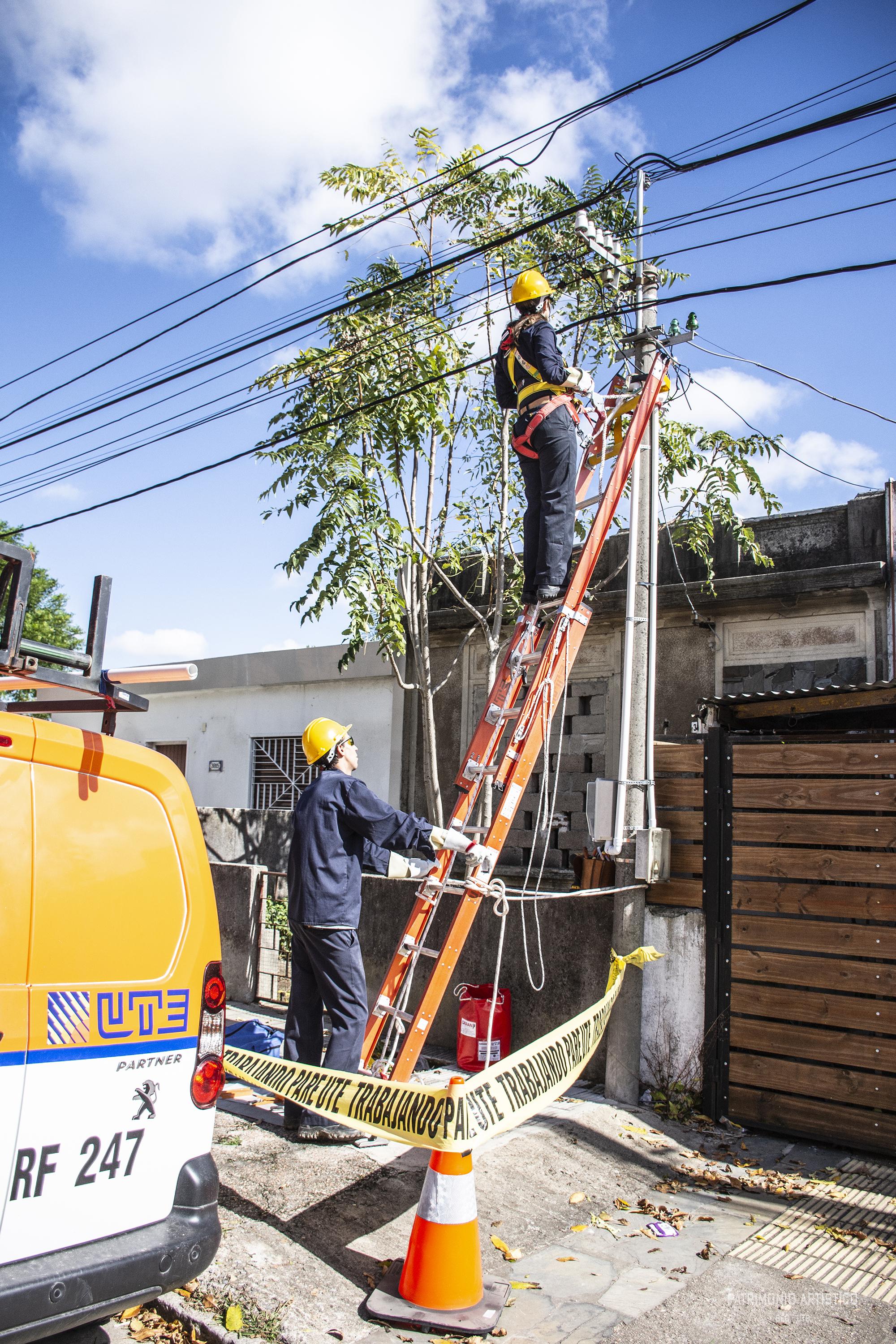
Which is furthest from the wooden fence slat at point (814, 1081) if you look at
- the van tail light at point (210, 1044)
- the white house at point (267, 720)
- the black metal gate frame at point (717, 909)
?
the white house at point (267, 720)

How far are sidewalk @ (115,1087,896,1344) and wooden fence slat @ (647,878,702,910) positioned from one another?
126cm

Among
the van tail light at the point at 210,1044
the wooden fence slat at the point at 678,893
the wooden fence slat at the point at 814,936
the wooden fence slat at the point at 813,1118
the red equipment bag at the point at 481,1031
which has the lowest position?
the wooden fence slat at the point at 813,1118

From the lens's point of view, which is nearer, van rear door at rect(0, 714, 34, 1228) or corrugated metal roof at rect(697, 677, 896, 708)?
van rear door at rect(0, 714, 34, 1228)

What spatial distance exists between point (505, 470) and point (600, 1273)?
25.2 ft

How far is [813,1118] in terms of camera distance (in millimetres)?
5480

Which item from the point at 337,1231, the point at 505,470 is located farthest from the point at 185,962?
the point at 505,470

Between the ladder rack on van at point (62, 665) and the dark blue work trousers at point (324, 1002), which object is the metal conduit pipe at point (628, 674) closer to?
the dark blue work trousers at point (324, 1002)

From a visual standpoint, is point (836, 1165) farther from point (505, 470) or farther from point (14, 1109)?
point (505, 470)

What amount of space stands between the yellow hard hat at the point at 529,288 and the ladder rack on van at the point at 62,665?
3.62 metres

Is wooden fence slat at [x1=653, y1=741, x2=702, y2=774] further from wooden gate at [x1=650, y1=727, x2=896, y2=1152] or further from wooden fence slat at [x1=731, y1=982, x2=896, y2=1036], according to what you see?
wooden fence slat at [x1=731, y1=982, x2=896, y2=1036]

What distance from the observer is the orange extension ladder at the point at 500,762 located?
5148mm

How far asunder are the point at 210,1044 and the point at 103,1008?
54cm

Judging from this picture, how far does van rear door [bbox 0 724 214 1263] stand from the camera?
107 inches

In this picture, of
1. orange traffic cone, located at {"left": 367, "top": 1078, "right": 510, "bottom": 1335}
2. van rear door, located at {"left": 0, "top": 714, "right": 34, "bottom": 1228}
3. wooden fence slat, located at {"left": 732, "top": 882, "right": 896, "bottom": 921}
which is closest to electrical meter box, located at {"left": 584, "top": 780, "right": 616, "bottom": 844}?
wooden fence slat, located at {"left": 732, "top": 882, "right": 896, "bottom": 921}
